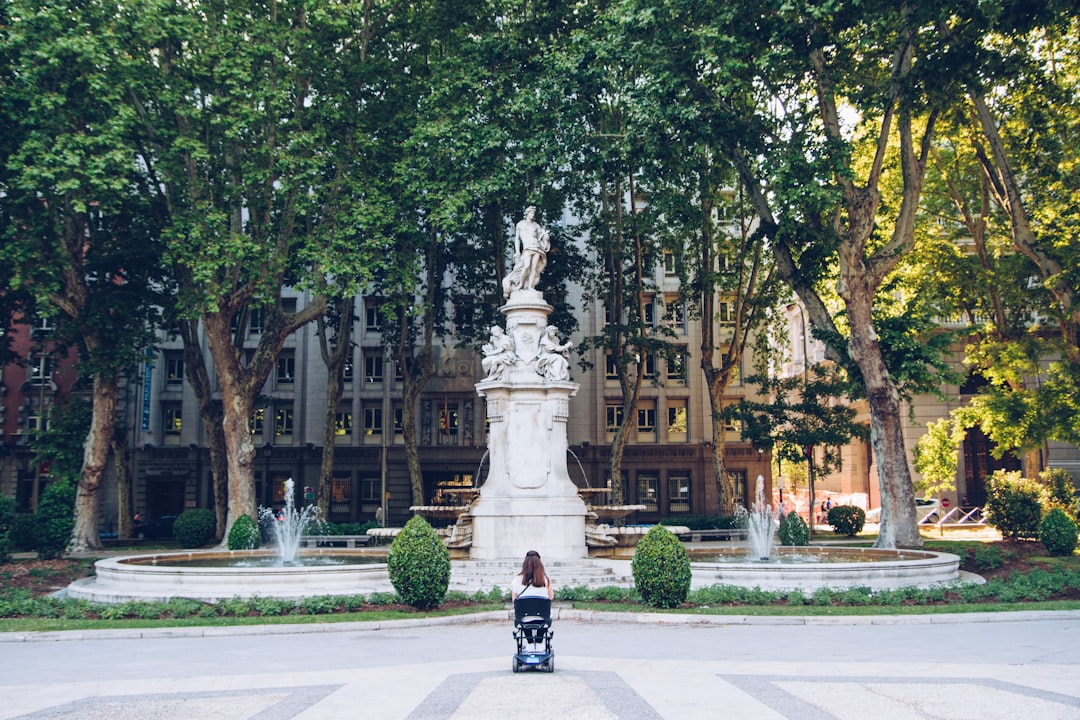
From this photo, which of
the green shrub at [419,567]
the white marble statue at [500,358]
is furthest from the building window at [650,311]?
the green shrub at [419,567]

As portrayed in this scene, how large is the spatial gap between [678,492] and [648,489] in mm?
1409

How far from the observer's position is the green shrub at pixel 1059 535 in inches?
950

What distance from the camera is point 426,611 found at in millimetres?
15555

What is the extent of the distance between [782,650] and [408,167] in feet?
62.3

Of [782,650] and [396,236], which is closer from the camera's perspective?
[782,650]

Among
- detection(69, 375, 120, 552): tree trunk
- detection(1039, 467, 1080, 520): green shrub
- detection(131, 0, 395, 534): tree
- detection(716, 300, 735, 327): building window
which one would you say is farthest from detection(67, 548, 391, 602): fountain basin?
detection(1039, 467, 1080, 520): green shrub

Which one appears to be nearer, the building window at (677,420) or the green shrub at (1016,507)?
the green shrub at (1016,507)

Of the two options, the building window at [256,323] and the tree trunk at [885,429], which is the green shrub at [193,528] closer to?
the building window at [256,323]

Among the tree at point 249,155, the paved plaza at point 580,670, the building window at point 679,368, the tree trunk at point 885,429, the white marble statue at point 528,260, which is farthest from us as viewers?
the building window at point 679,368

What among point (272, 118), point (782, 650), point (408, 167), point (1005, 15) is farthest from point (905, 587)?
point (272, 118)

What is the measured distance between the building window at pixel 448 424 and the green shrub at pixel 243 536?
60.5ft

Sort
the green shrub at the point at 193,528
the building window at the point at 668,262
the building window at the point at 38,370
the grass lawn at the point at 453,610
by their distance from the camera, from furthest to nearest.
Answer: the building window at the point at 38,370 → the building window at the point at 668,262 → the green shrub at the point at 193,528 → the grass lawn at the point at 453,610

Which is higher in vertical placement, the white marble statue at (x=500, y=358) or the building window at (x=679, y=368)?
the building window at (x=679, y=368)

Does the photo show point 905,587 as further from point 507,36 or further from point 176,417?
point 176,417
